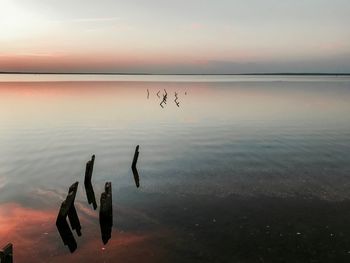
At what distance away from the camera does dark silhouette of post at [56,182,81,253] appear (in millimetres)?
17984

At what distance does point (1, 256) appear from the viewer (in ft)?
40.6

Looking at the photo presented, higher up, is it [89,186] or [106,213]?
[106,213]

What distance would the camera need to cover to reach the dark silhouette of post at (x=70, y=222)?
1798 centimetres

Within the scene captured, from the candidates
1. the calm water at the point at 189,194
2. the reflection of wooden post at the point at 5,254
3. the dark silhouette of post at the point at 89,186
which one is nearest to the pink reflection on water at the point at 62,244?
the calm water at the point at 189,194

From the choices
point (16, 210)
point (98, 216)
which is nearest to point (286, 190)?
point (98, 216)

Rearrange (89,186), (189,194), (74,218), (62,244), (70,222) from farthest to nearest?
(89,186), (189,194), (74,218), (70,222), (62,244)

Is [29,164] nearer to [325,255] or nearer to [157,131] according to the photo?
[157,131]

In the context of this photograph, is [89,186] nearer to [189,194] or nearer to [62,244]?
[189,194]

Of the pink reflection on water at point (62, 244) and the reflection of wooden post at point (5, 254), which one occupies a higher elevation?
the reflection of wooden post at point (5, 254)

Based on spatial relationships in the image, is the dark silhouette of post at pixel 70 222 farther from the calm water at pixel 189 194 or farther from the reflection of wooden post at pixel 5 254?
the reflection of wooden post at pixel 5 254

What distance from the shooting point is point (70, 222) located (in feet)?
65.8

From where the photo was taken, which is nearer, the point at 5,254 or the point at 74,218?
the point at 5,254

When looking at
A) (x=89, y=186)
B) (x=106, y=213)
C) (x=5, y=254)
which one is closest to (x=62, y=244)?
(x=106, y=213)

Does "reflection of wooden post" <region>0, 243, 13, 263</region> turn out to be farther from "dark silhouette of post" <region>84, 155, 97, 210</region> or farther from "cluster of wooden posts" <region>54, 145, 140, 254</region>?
"dark silhouette of post" <region>84, 155, 97, 210</region>
